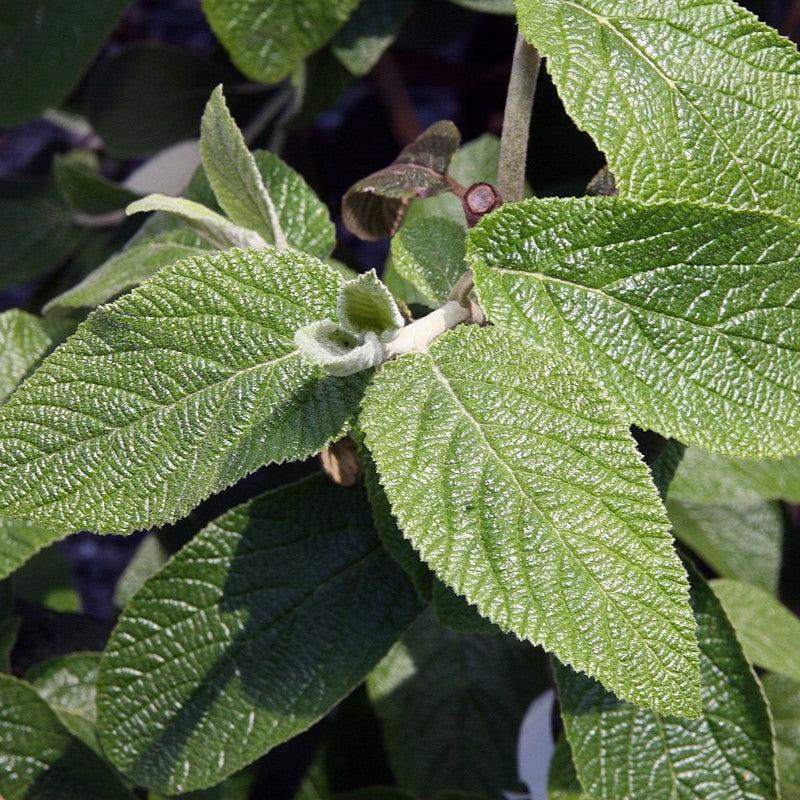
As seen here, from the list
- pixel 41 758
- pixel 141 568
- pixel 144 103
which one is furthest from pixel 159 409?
pixel 144 103

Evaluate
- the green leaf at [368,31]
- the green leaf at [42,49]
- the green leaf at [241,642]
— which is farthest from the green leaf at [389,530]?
the green leaf at [42,49]

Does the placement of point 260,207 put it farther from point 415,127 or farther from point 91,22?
point 415,127

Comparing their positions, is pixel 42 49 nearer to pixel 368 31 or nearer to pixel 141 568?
pixel 368 31

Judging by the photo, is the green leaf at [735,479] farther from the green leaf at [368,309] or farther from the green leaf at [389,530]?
the green leaf at [368,309]

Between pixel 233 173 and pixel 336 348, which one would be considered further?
pixel 233 173

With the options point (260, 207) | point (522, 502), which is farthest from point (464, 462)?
point (260, 207)

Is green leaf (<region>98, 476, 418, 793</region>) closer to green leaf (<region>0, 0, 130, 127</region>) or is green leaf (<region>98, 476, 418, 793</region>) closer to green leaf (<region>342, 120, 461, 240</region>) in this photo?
green leaf (<region>342, 120, 461, 240</region>)
